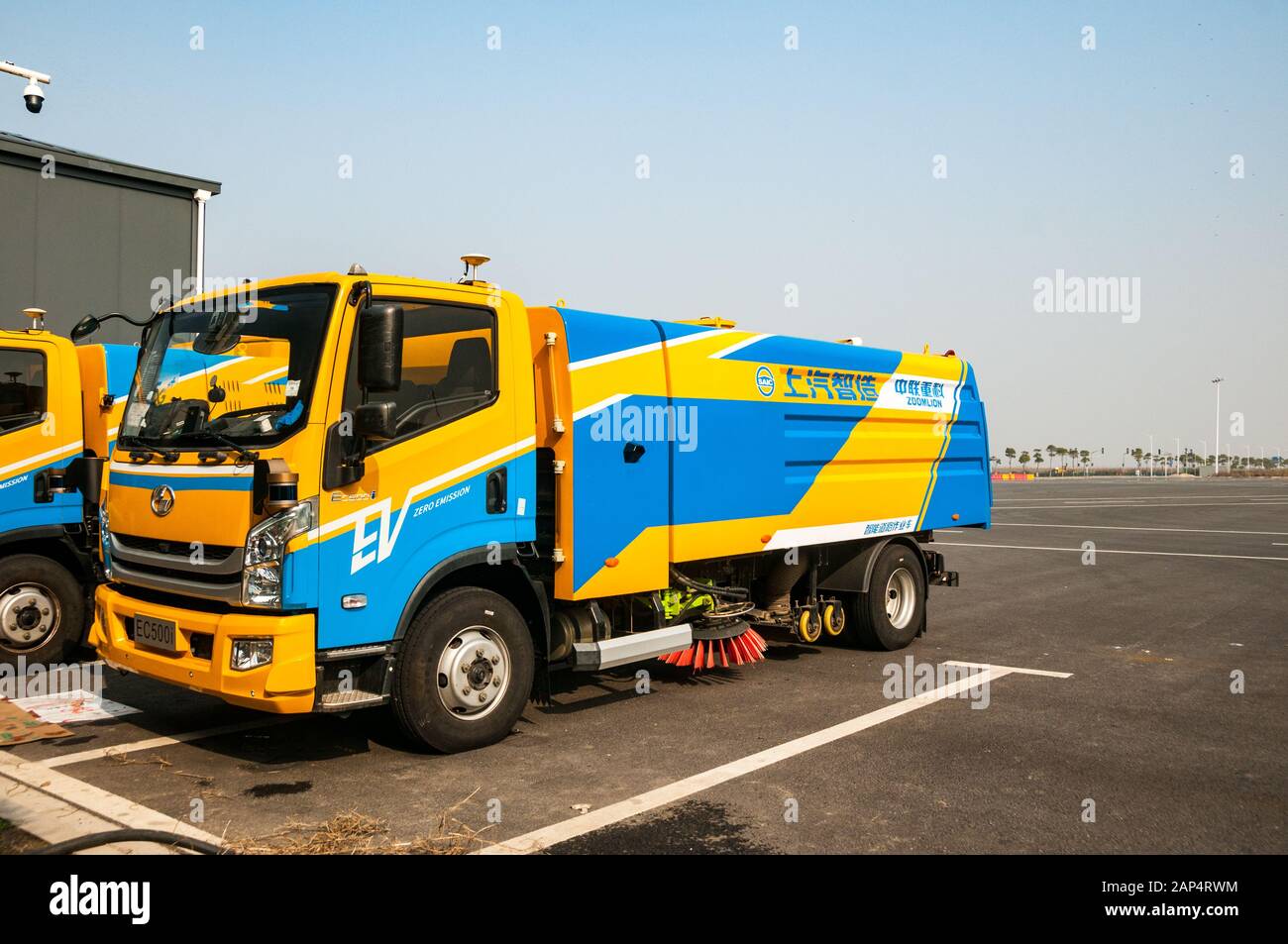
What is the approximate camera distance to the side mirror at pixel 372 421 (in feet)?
16.8

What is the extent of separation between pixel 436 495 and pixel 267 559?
0.98 metres

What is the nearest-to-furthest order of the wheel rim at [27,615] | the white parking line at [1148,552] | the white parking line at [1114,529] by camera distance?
the wheel rim at [27,615], the white parking line at [1148,552], the white parking line at [1114,529]

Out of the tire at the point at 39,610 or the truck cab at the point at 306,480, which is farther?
the tire at the point at 39,610

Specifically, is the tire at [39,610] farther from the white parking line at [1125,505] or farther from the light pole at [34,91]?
the white parking line at [1125,505]

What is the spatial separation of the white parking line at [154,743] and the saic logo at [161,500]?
56.3 inches

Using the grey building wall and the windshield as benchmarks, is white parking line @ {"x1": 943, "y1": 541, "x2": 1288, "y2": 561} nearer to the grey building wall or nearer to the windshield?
the grey building wall

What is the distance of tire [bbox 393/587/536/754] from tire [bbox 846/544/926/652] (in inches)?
154

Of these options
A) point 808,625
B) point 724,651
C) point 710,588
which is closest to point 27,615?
point 710,588

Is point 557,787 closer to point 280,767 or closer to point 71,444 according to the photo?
point 280,767

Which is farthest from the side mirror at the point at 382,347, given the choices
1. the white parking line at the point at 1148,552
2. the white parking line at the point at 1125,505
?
the white parking line at the point at 1125,505

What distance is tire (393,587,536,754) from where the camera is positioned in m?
5.50

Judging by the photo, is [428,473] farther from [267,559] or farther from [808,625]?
[808,625]

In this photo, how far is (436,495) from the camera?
5.60m
